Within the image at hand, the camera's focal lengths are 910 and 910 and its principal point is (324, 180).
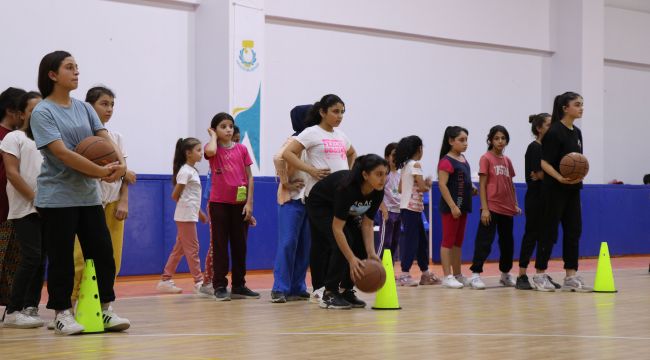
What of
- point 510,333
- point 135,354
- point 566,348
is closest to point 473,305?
point 510,333

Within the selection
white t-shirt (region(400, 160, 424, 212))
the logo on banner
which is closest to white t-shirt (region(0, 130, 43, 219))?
white t-shirt (region(400, 160, 424, 212))

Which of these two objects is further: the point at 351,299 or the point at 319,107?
the point at 319,107

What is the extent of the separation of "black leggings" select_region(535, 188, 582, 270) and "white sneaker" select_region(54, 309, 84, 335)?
15.8 feet

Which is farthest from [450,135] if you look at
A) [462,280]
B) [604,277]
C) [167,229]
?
[167,229]

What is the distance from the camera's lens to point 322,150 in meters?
7.62

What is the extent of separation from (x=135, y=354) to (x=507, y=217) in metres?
5.56

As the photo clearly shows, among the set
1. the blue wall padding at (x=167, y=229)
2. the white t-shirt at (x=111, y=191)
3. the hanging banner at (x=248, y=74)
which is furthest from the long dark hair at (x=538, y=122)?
the white t-shirt at (x=111, y=191)

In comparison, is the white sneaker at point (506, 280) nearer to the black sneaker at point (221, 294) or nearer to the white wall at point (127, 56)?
the black sneaker at point (221, 294)

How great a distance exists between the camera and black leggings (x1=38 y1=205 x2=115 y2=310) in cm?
552

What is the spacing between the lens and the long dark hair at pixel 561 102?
28.7ft

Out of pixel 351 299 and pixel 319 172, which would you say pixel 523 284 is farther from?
pixel 319 172

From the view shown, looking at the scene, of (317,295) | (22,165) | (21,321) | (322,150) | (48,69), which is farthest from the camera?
(317,295)

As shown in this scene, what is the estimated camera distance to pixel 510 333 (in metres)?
5.63

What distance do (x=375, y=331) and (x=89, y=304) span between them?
1791mm
